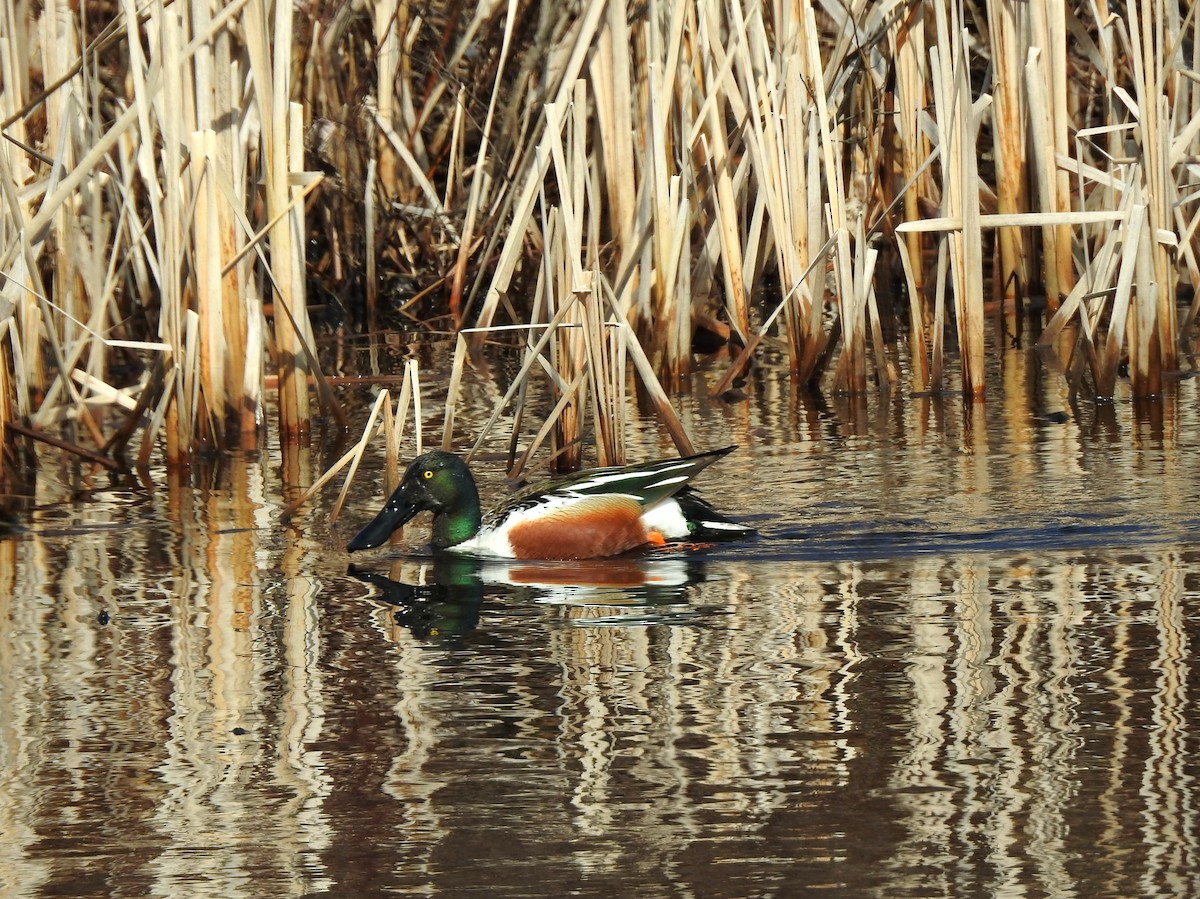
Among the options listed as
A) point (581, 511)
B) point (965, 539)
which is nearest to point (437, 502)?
A: point (581, 511)

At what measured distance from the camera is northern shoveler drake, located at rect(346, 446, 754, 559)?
6180mm

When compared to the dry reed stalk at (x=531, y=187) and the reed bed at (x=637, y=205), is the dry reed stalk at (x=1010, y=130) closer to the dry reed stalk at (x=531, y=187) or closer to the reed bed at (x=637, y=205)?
the reed bed at (x=637, y=205)

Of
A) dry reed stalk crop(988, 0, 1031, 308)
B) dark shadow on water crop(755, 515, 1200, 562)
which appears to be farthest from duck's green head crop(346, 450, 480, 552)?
dry reed stalk crop(988, 0, 1031, 308)

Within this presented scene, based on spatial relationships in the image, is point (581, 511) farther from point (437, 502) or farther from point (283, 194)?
point (283, 194)

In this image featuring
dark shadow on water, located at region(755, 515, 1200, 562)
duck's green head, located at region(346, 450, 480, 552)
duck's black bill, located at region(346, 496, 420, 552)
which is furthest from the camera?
duck's green head, located at region(346, 450, 480, 552)

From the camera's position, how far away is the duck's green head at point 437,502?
6285 mm

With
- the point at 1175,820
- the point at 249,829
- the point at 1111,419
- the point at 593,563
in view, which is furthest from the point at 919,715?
the point at 1111,419

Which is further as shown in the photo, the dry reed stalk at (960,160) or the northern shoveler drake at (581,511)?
the dry reed stalk at (960,160)

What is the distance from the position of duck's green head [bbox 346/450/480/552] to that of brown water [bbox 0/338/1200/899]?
0.13 meters

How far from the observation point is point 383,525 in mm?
6246

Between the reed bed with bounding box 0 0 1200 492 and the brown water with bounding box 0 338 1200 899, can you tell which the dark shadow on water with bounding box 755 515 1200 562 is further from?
the reed bed with bounding box 0 0 1200 492

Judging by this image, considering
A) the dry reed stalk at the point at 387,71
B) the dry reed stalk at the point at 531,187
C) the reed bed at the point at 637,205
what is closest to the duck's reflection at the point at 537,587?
the reed bed at the point at 637,205

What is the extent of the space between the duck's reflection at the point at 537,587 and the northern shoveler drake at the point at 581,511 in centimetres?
6

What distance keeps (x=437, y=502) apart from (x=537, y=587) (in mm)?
711
